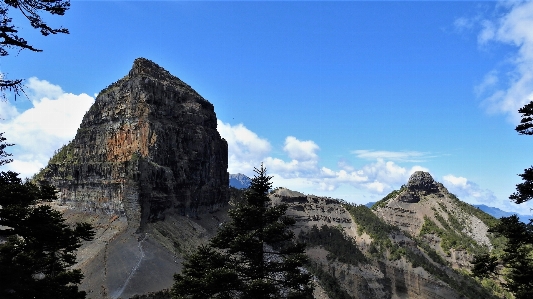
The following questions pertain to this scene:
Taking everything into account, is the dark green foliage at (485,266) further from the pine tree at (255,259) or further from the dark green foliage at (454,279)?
the dark green foliage at (454,279)

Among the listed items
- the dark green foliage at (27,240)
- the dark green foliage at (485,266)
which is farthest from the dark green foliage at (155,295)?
the dark green foliage at (485,266)

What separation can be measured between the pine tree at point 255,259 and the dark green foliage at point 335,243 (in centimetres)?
10596

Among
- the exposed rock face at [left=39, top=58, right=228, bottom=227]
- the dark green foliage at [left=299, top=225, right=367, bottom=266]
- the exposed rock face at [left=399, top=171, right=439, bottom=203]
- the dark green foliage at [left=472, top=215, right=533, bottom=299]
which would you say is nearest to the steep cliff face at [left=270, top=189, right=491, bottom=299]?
the dark green foliage at [left=299, top=225, right=367, bottom=266]

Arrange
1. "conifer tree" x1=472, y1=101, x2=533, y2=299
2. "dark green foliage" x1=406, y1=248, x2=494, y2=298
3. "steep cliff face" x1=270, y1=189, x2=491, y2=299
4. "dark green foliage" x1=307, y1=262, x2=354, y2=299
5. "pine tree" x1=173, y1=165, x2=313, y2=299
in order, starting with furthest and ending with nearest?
"steep cliff face" x1=270, y1=189, x2=491, y2=299 → "dark green foliage" x1=406, y1=248, x2=494, y2=298 → "dark green foliage" x1=307, y1=262, x2=354, y2=299 → "conifer tree" x1=472, y1=101, x2=533, y2=299 → "pine tree" x1=173, y1=165, x2=313, y2=299

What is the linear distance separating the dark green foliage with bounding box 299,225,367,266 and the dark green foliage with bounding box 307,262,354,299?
9.62 metres

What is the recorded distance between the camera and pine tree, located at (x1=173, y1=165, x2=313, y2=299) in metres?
17.3

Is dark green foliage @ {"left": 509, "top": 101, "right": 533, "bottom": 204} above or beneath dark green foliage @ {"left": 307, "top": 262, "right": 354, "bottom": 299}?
above

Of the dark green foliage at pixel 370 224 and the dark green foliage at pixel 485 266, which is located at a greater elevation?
the dark green foliage at pixel 370 224

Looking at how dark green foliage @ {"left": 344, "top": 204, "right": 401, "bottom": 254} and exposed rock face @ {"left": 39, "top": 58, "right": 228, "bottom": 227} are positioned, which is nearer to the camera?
exposed rock face @ {"left": 39, "top": 58, "right": 228, "bottom": 227}

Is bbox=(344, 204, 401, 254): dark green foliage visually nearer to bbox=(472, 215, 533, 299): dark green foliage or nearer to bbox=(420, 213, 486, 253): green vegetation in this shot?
bbox=(420, 213, 486, 253): green vegetation

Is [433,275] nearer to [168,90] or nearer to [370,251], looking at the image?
[370,251]

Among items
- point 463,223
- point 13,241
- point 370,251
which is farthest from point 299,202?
point 13,241

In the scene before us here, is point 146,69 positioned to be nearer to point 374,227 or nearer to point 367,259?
point 367,259

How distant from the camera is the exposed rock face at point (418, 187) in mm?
159875
